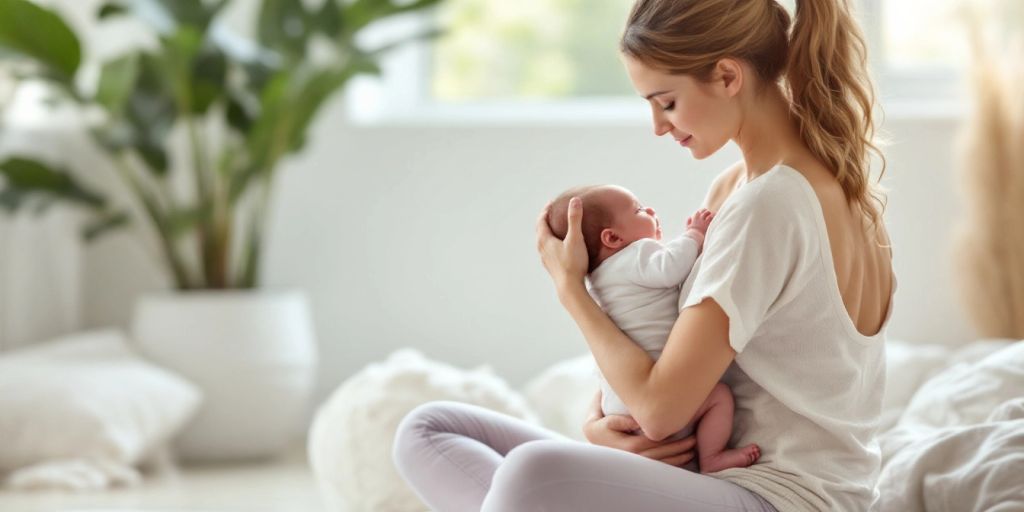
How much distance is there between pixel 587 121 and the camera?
3391 millimetres

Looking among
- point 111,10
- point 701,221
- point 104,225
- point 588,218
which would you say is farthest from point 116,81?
point 701,221

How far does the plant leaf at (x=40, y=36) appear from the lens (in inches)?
112

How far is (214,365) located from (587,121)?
3.93ft

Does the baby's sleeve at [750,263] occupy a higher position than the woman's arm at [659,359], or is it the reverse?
the baby's sleeve at [750,263]

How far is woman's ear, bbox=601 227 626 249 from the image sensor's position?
1549mm

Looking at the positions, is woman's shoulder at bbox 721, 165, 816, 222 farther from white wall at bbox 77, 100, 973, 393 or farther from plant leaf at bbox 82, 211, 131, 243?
plant leaf at bbox 82, 211, 131, 243

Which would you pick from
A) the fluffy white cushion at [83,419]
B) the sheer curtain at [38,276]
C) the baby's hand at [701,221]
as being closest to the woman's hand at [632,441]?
the baby's hand at [701,221]

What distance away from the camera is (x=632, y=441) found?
1.49 meters

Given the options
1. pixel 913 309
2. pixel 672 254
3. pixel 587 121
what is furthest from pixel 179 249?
pixel 672 254

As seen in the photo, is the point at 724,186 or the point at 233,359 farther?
the point at 233,359

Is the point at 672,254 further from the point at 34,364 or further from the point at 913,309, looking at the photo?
the point at 34,364

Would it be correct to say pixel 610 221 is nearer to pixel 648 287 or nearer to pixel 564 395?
pixel 648 287

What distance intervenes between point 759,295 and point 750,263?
0.04 m

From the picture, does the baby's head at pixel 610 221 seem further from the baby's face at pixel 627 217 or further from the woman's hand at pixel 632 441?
the woman's hand at pixel 632 441
